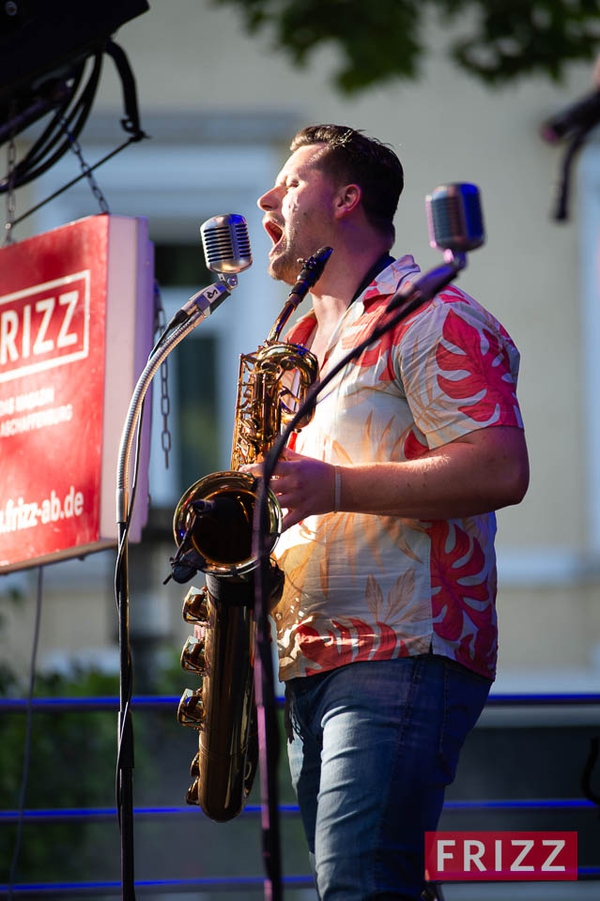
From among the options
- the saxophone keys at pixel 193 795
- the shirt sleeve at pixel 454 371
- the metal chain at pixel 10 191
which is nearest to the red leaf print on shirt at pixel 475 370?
the shirt sleeve at pixel 454 371

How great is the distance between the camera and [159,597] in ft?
24.3

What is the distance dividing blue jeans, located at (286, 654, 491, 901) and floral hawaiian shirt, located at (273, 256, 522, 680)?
43 mm

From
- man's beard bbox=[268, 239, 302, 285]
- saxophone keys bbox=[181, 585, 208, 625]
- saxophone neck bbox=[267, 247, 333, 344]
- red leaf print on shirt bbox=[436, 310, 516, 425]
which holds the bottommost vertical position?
saxophone keys bbox=[181, 585, 208, 625]

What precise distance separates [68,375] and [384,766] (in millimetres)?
1316

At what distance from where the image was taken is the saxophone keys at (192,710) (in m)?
2.83

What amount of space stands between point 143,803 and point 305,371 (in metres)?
3.55

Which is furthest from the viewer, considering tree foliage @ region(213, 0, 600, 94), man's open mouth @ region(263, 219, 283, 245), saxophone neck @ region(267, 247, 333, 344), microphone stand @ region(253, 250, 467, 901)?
tree foliage @ region(213, 0, 600, 94)

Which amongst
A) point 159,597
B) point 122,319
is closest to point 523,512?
point 159,597

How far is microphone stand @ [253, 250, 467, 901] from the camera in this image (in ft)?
6.59

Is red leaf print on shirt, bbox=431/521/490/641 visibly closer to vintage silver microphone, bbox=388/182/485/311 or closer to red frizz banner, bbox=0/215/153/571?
vintage silver microphone, bbox=388/182/485/311

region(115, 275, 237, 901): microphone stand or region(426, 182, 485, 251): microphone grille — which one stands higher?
region(426, 182, 485, 251): microphone grille

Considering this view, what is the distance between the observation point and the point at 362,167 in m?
2.93

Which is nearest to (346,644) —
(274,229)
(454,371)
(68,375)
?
(454,371)

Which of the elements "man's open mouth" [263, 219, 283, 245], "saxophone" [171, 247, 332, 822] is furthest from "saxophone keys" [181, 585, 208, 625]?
"man's open mouth" [263, 219, 283, 245]
